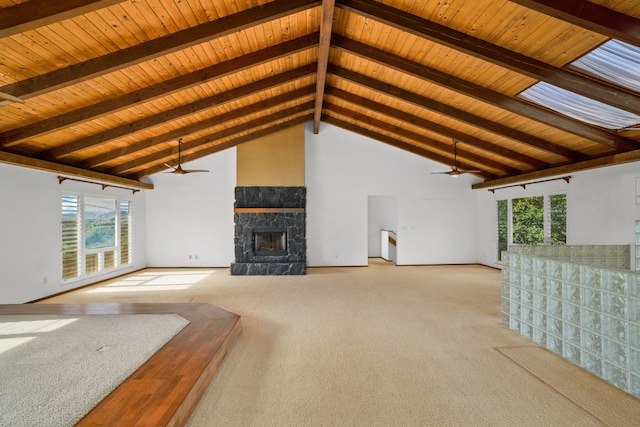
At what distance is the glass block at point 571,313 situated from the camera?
3.38 metres

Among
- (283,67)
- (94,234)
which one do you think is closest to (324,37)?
(283,67)

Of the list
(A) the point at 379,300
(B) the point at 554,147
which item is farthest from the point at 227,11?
(B) the point at 554,147

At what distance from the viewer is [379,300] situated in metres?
5.90

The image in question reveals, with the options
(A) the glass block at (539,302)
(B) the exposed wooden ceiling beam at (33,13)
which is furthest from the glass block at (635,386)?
(B) the exposed wooden ceiling beam at (33,13)

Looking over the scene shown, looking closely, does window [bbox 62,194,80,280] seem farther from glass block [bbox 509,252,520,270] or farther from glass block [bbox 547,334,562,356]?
glass block [bbox 547,334,562,356]

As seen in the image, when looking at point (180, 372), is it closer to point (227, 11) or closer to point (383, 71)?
point (227, 11)

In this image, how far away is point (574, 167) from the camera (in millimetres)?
6520

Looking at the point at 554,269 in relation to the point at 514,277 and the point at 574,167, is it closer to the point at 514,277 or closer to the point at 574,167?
the point at 514,277

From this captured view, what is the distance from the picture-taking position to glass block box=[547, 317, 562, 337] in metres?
3.60

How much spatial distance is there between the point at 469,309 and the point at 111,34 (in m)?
6.18

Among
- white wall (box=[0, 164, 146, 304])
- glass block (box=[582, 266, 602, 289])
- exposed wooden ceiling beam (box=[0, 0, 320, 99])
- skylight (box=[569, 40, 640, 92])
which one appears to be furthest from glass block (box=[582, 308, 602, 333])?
white wall (box=[0, 164, 146, 304])

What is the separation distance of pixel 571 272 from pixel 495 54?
2.72 metres

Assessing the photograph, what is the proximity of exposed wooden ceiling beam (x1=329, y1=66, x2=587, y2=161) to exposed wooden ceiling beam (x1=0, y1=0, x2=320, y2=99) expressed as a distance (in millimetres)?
2187

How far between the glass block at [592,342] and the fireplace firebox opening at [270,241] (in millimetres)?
6732
